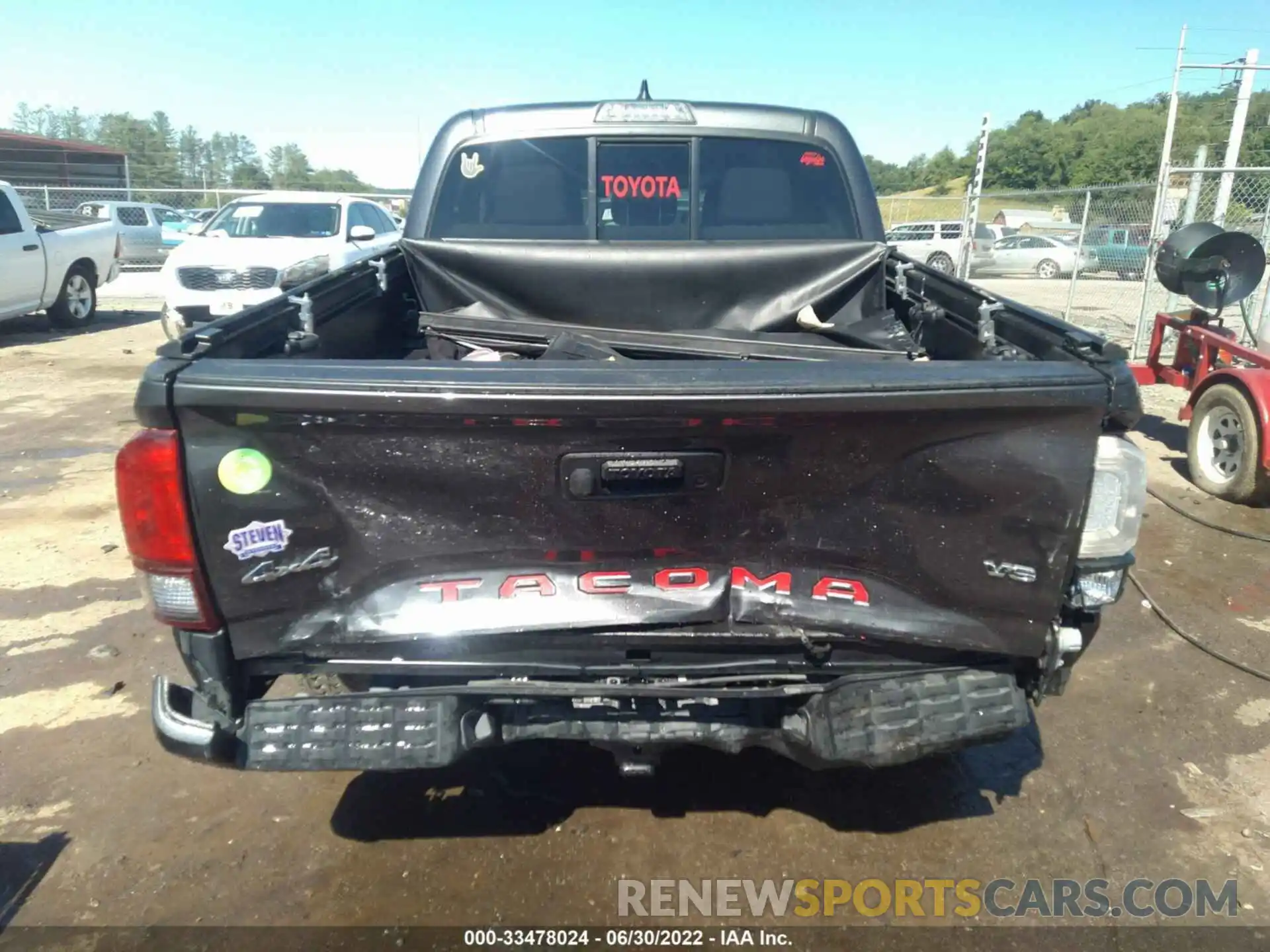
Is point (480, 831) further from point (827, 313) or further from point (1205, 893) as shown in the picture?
point (827, 313)

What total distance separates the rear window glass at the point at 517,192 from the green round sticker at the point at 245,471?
251 cm

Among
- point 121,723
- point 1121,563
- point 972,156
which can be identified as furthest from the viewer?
point 972,156

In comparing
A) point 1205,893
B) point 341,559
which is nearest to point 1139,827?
point 1205,893

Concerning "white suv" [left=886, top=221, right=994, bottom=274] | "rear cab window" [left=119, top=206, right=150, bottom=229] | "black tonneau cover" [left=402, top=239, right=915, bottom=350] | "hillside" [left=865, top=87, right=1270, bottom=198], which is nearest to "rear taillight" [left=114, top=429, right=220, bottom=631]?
"black tonneau cover" [left=402, top=239, right=915, bottom=350]

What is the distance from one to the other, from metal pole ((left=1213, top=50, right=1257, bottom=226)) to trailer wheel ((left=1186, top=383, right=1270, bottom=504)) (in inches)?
265

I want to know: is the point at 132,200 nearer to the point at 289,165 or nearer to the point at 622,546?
the point at 622,546

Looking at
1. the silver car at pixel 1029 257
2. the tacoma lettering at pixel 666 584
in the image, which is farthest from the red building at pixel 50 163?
the tacoma lettering at pixel 666 584

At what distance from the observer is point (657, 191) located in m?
4.39

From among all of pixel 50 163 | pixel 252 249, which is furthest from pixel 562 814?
pixel 50 163

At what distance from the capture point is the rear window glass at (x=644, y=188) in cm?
439

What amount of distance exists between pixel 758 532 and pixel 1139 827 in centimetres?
184

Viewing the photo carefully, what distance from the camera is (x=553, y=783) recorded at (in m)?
3.20

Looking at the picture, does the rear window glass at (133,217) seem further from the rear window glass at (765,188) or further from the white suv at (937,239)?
the rear window glass at (765,188)

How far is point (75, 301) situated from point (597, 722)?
13535mm
